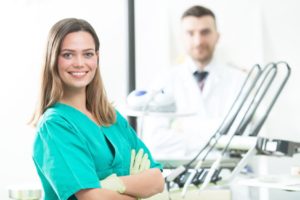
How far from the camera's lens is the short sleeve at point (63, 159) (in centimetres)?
145

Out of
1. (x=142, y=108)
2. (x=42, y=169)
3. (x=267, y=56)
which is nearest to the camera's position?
(x=42, y=169)

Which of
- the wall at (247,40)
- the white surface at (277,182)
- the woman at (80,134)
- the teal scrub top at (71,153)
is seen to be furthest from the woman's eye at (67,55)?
the wall at (247,40)

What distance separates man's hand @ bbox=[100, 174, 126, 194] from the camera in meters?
1.53

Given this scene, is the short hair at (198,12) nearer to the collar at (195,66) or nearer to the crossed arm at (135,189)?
the collar at (195,66)

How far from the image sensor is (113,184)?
1.54 metres

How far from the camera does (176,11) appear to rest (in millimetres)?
3609

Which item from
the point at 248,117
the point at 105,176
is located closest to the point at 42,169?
the point at 105,176

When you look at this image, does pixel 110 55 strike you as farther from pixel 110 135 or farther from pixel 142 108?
pixel 110 135

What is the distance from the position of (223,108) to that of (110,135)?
1975 millimetres

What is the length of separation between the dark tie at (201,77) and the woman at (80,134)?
1.87m

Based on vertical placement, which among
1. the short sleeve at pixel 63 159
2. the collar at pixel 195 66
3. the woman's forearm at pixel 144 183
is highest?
the collar at pixel 195 66

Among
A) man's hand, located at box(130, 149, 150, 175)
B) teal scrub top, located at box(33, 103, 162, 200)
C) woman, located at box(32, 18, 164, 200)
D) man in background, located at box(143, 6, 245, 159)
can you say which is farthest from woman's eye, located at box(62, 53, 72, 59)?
man in background, located at box(143, 6, 245, 159)

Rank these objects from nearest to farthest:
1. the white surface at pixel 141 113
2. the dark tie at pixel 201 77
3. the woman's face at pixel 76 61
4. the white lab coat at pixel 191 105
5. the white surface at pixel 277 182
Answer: the woman's face at pixel 76 61
the white surface at pixel 277 182
the white surface at pixel 141 113
the white lab coat at pixel 191 105
the dark tie at pixel 201 77

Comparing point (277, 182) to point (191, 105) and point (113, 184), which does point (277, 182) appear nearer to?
point (113, 184)
